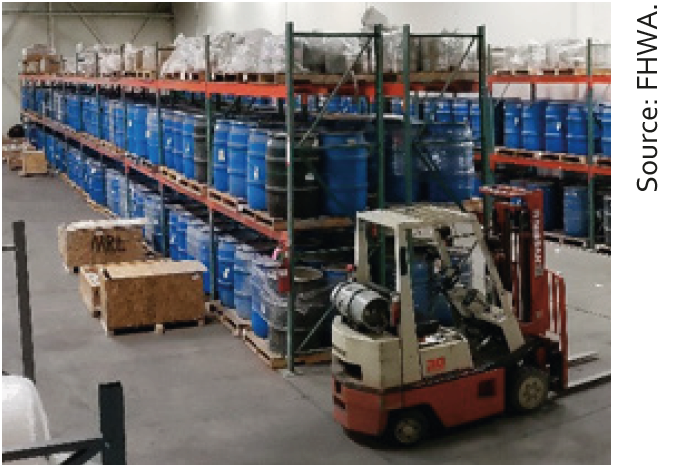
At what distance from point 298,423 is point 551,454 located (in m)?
1.73

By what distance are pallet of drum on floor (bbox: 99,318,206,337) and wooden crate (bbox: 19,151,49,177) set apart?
1376 centimetres

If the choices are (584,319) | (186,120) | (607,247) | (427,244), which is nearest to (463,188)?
(427,244)

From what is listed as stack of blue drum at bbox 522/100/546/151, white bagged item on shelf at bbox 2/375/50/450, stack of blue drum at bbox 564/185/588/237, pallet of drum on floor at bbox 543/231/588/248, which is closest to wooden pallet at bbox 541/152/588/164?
stack of blue drum at bbox 522/100/546/151

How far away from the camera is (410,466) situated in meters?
5.59

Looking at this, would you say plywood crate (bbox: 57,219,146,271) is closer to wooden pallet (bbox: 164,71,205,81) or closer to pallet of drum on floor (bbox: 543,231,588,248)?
wooden pallet (bbox: 164,71,205,81)

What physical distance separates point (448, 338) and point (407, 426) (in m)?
0.63

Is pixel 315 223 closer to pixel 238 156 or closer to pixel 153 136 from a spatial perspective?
pixel 238 156

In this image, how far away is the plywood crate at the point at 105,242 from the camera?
11.2 metres

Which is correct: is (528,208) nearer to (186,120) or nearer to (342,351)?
(342,351)

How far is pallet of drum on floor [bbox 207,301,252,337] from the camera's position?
27.7 feet

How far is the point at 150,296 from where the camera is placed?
28.8 feet

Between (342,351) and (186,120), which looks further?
(186,120)

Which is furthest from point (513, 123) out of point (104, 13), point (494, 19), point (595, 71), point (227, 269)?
point (104, 13)

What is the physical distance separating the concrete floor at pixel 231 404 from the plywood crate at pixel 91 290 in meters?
0.11
